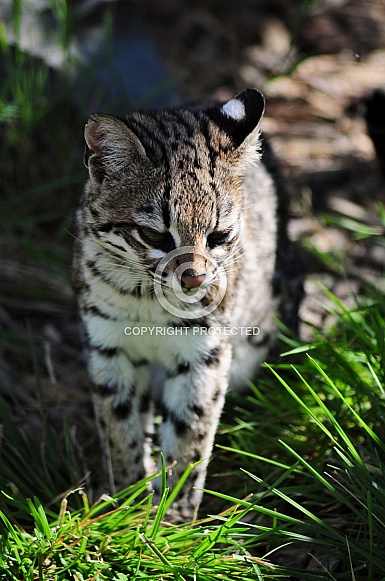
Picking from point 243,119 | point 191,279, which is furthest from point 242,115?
point 191,279

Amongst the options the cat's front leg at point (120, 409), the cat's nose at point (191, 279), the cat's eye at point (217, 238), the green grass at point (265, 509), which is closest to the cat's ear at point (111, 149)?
the cat's eye at point (217, 238)

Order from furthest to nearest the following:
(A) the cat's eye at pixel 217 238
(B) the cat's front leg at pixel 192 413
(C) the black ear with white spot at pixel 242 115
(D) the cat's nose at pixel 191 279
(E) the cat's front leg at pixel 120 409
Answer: (E) the cat's front leg at pixel 120 409 → (B) the cat's front leg at pixel 192 413 → (C) the black ear with white spot at pixel 242 115 → (A) the cat's eye at pixel 217 238 → (D) the cat's nose at pixel 191 279

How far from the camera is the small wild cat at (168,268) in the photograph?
12.0 ft

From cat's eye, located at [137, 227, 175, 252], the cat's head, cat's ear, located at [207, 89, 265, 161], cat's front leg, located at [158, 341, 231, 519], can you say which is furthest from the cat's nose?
cat's ear, located at [207, 89, 265, 161]

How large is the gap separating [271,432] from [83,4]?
15.2 feet

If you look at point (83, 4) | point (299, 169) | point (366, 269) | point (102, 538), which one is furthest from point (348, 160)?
point (102, 538)

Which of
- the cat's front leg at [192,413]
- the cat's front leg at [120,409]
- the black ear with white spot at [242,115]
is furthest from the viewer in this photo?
the cat's front leg at [120,409]

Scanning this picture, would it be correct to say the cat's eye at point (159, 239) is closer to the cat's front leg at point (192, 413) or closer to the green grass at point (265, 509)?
the cat's front leg at point (192, 413)

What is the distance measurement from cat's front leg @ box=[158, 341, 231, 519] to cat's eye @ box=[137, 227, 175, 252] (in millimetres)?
628

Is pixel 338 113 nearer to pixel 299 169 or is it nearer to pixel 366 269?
pixel 299 169

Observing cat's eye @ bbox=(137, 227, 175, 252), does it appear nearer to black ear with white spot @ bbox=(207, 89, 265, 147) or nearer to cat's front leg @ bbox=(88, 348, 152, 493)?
black ear with white spot @ bbox=(207, 89, 265, 147)

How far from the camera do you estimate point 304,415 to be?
4465 mm

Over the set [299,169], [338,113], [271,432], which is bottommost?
[271,432]

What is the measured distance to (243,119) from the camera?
12.9ft
